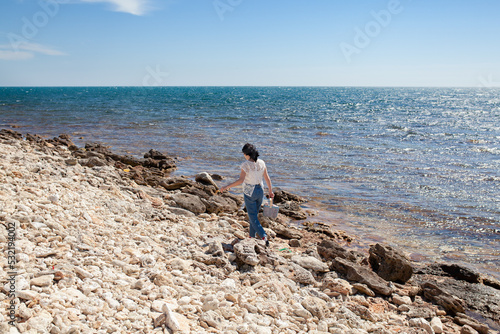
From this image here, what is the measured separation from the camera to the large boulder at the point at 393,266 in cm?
687

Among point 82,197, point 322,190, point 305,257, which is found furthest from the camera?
point 322,190

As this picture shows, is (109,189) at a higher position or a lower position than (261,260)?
higher

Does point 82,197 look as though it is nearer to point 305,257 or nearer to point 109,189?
point 109,189

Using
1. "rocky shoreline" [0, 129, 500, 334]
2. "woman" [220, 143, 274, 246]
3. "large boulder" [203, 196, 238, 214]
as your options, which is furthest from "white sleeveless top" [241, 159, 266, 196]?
"large boulder" [203, 196, 238, 214]

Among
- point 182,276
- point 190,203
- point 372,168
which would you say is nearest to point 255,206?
point 182,276

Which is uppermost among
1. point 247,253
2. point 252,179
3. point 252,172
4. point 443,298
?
point 252,172

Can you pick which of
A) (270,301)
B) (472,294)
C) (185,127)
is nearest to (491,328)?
(472,294)

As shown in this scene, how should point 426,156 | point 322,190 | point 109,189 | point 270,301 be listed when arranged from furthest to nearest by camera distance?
point 426,156
point 322,190
point 109,189
point 270,301

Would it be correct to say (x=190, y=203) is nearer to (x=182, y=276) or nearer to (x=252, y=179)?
(x=252, y=179)

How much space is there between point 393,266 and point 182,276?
3830 millimetres

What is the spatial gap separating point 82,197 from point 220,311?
4091 mm

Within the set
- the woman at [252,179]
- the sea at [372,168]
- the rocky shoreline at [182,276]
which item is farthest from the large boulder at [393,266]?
the woman at [252,179]

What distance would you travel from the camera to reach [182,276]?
5219 millimetres

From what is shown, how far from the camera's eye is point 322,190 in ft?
43.4
